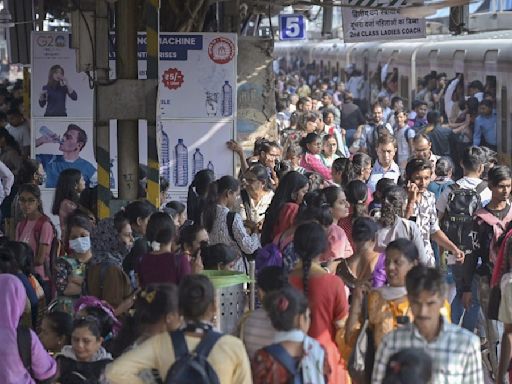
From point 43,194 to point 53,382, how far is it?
6.08 metres

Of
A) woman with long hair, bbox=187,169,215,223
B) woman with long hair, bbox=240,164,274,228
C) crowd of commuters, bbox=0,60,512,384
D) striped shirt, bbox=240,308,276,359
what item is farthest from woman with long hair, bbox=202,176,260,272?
striped shirt, bbox=240,308,276,359

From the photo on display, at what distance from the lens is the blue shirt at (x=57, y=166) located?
12.5 metres

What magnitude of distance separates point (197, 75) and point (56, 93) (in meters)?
1.25

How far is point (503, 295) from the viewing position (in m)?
7.38

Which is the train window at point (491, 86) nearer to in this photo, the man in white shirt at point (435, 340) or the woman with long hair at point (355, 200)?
the woman with long hair at point (355, 200)

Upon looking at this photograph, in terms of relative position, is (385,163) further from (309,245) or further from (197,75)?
(309,245)

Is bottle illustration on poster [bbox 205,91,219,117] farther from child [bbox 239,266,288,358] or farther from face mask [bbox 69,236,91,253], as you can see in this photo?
child [bbox 239,266,288,358]

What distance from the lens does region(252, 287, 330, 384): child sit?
19.0 ft

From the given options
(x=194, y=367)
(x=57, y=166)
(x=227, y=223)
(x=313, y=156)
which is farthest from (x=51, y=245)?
(x=313, y=156)

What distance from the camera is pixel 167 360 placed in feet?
18.4

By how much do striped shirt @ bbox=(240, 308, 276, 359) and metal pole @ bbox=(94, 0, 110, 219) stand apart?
4.09 metres

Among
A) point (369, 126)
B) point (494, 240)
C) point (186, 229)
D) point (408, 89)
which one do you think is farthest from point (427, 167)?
point (408, 89)

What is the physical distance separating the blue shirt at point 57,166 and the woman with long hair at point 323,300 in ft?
18.8

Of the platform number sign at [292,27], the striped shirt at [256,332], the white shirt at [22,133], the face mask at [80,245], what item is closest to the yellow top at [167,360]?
the striped shirt at [256,332]
